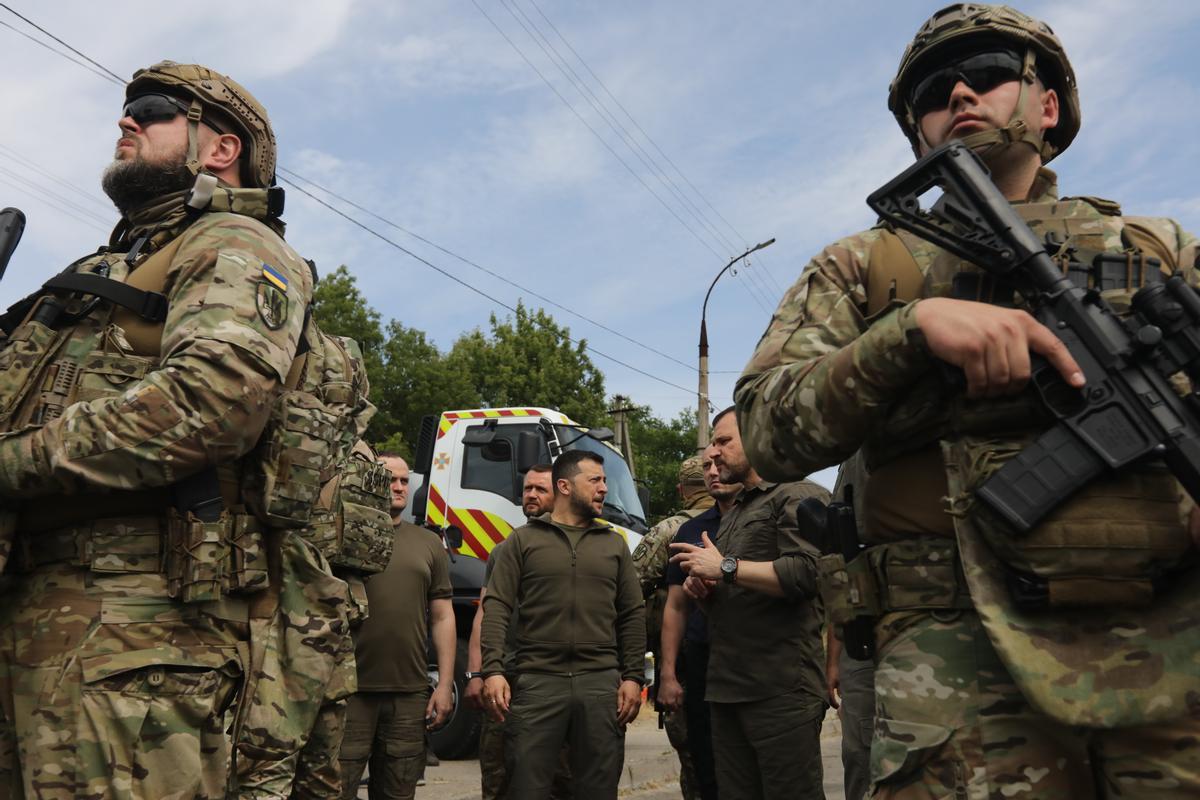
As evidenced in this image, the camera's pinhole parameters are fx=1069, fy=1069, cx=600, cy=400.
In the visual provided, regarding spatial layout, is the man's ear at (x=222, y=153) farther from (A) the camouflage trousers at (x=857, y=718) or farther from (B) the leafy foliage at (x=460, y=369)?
(B) the leafy foliage at (x=460, y=369)

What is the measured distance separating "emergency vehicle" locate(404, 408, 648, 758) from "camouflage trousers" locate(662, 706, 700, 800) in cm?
362

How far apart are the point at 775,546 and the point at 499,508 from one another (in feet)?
18.7

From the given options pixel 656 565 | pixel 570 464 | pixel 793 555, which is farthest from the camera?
pixel 656 565

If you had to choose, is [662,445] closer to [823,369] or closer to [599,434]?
[599,434]

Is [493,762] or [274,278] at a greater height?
[274,278]

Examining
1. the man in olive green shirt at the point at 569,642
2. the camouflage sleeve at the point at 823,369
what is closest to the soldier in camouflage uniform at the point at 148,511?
the camouflage sleeve at the point at 823,369

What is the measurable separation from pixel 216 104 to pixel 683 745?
179 inches

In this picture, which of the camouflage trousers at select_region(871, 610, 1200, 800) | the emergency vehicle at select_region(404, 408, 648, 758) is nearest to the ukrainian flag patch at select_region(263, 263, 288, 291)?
the camouflage trousers at select_region(871, 610, 1200, 800)

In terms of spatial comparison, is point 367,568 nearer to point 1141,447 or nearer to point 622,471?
point 1141,447

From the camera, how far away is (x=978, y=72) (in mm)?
2238

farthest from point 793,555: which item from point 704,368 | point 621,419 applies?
point 621,419

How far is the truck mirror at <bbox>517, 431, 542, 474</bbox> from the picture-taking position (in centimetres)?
1061

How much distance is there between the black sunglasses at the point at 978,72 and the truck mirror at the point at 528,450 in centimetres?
846

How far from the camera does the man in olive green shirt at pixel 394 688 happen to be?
568 cm
